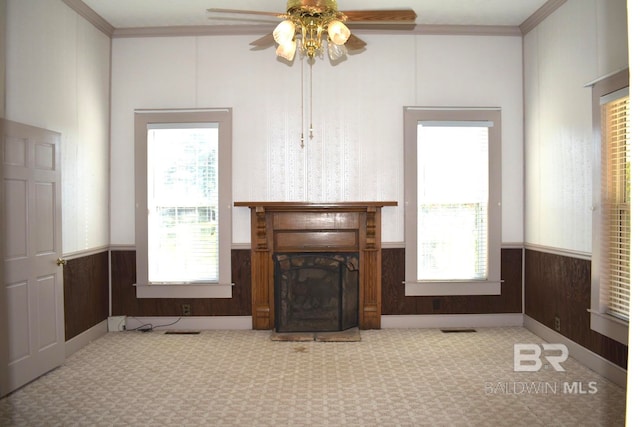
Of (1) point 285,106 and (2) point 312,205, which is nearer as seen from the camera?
(2) point 312,205

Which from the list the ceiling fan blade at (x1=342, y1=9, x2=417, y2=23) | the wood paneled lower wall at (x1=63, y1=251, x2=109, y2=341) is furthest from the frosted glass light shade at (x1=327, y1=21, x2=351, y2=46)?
the wood paneled lower wall at (x1=63, y1=251, x2=109, y2=341)

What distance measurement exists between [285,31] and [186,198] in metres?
2.74

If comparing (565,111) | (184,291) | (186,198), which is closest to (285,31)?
(186,198)

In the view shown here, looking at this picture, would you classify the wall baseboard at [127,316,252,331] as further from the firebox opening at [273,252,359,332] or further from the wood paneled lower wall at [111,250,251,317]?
the firebox opening at [273,252,359,332]

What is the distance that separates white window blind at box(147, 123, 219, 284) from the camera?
17.5 feet

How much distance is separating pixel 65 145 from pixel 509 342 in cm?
462

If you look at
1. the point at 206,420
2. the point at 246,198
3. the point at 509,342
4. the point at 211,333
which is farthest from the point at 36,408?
the point at 509,342

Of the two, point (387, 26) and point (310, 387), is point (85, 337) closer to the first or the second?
point (310, 387)

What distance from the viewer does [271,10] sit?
193 inches

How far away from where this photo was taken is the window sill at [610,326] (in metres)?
3.52

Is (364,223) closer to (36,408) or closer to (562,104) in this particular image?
(562,104)

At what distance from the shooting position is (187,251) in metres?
5.36

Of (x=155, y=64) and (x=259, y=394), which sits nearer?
(x=259, y=394)

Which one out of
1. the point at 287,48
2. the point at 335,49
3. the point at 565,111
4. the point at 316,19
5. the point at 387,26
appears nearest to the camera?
the point at 316,19
